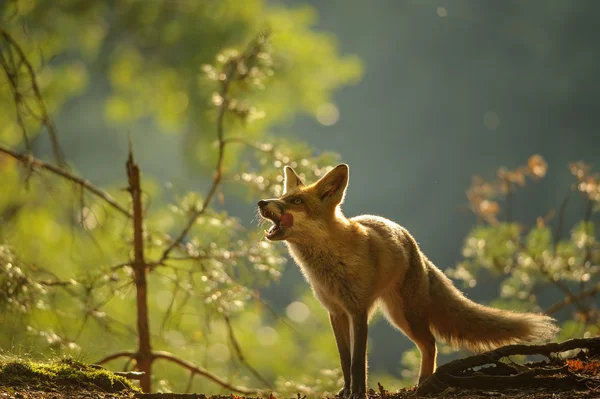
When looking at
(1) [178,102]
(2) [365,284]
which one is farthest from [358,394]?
(1) [178,102]

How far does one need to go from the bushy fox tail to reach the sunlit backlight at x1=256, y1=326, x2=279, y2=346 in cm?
589

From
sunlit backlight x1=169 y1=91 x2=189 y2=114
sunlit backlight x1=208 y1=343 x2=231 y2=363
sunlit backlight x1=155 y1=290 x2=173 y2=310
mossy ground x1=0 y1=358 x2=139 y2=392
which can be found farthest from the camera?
sunlit backlight x1=208 y1=343 x2=231 y2=363

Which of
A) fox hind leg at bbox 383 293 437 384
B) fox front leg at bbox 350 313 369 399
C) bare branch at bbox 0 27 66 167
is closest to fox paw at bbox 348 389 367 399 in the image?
fox front leg at bbox 350 313 369 399

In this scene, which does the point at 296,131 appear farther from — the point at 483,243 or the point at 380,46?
the point at 483,243

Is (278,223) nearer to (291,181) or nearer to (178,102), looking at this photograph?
(291,181)

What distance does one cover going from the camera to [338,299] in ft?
10.5

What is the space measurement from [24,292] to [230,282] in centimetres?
138

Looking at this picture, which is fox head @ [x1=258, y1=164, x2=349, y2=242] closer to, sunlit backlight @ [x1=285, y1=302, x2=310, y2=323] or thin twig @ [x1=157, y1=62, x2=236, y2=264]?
thin twig @ [x1=157, y1=62, x2=236, y2=264]

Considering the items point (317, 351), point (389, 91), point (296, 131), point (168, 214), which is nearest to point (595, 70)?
point (389, 91)

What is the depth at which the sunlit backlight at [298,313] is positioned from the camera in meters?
10.4

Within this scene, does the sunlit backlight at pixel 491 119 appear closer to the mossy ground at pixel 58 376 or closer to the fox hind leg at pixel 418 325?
the fox hind leg at pixel 418 325

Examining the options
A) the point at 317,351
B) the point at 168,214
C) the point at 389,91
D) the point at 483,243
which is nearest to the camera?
the point at 483,243

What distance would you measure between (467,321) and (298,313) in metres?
7.72

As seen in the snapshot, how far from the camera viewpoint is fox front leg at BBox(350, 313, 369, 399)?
9.93 feet
